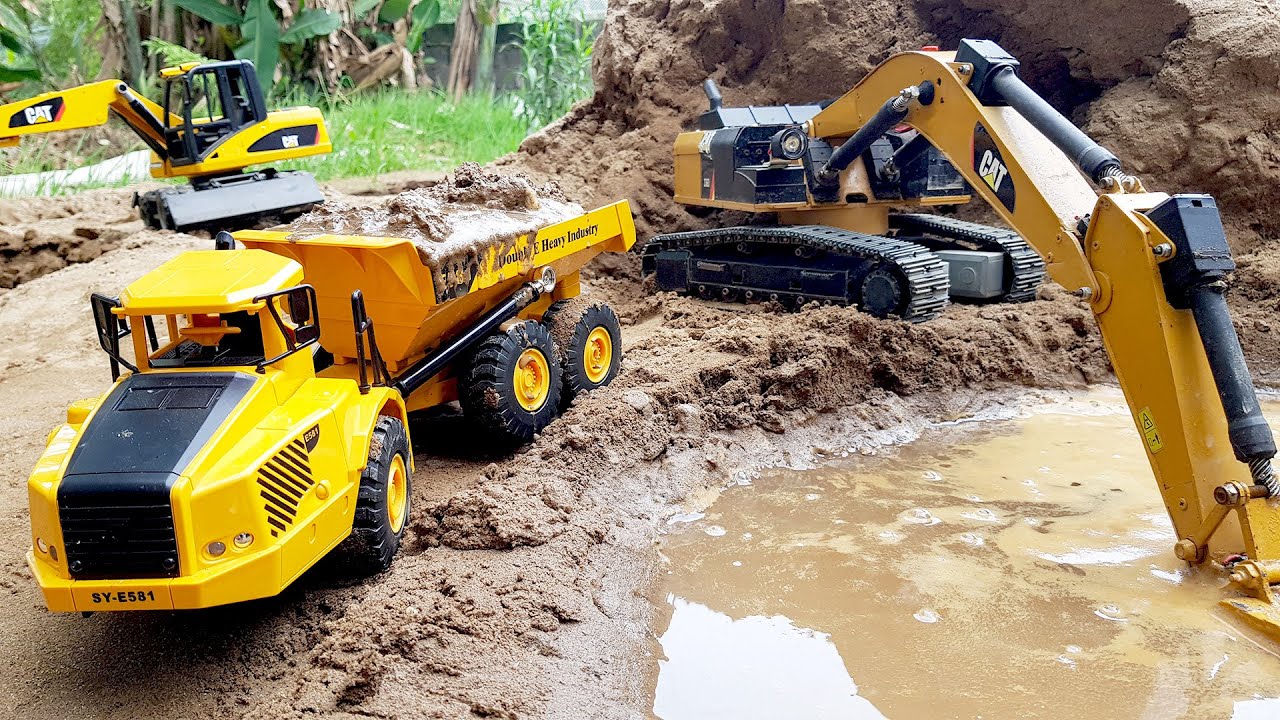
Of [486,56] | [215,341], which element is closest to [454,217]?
[215,341]

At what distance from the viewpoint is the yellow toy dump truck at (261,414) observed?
124 inches

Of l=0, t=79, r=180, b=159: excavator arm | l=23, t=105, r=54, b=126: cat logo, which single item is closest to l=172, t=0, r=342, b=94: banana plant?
l=0, t=79, r=180, b=159: excavator arm

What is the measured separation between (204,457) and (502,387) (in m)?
1.88

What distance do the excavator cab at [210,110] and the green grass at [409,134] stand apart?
209 centimetres

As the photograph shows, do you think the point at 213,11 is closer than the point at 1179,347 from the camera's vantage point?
No

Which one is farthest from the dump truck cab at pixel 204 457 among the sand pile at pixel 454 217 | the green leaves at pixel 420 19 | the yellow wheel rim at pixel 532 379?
the green leaves at pixel 420 19

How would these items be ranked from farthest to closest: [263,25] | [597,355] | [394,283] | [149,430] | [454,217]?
[263,25] → [597,355] → [454,217] → [394,283] → [149,430]

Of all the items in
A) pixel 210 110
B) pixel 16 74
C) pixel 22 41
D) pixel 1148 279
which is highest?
pixel 22 41

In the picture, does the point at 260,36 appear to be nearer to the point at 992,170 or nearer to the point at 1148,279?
the point at 992,170

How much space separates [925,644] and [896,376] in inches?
112

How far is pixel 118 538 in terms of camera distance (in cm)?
313

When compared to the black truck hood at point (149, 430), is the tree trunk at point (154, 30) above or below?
above

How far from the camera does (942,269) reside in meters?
6.55

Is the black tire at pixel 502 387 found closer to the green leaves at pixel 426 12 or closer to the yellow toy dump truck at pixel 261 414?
the yellow toy dump truck at pixel 261 414
